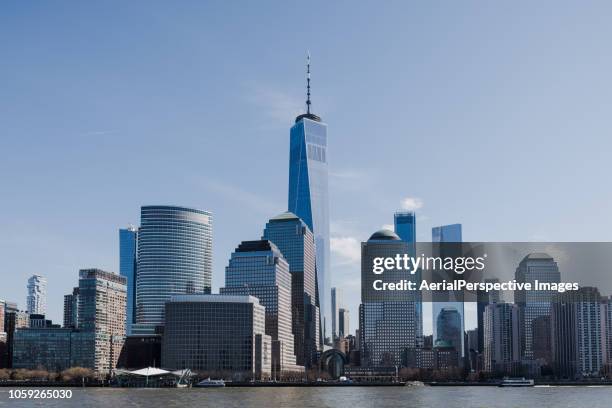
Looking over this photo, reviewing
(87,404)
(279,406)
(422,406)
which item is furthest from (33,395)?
(422,406)

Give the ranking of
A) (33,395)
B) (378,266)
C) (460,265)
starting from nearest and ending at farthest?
(378,266)
(460,265)
(33,395)

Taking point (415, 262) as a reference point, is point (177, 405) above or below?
below

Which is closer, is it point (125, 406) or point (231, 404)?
point (125, 406)

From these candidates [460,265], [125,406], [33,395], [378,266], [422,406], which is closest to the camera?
[378,266]

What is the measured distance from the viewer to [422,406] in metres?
145

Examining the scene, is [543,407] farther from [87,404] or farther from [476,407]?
[87,404]

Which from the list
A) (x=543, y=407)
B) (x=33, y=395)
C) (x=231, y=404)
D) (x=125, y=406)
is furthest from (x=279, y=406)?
(x=33, y=395)

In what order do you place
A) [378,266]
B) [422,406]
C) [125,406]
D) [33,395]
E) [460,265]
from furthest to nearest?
[33,395] → [422,406] → [125,406] → [460,265] → [378,266]

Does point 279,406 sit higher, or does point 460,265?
point 460,265

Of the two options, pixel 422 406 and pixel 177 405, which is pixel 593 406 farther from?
pixel 177 405

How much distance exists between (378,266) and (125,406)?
53293 millimetres

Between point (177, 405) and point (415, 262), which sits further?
point (177, 405)

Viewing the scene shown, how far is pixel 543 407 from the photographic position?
5556 inches

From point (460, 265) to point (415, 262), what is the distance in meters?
14.3
